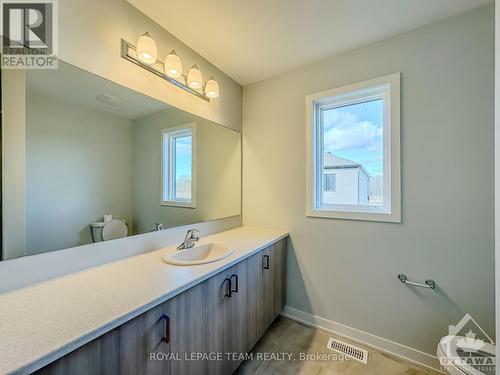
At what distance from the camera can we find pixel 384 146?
164cm

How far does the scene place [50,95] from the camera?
42.1 inches

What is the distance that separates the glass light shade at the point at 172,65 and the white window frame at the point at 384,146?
3.64ft

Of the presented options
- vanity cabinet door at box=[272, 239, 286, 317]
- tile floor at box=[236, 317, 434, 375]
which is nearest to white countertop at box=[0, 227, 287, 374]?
vanity cabinet door at box=[272, 239, 286, 317]

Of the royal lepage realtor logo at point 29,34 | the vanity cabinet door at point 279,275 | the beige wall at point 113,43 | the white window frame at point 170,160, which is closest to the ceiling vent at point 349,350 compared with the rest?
the vanity cabinet door at point 279,275

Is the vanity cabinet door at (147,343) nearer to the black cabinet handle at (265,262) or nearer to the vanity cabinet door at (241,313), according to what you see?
the vanity cabinet door at (241,313)

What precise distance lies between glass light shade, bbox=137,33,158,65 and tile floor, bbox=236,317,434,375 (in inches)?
83.5

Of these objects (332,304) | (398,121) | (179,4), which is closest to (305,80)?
(398,121)

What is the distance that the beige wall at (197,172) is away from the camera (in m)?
1.45

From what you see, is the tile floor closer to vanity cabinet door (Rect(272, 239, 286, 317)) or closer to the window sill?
vanity cabinet door (Rect(272, 239, 286, 317))

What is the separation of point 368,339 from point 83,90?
2.56 metres

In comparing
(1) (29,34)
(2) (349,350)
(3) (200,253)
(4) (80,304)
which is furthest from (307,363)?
(1) (29,34)

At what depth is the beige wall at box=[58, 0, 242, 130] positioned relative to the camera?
109 cm

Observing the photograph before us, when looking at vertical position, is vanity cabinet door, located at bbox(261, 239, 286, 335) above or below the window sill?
below

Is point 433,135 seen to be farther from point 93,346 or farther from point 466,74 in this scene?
point 93,346
